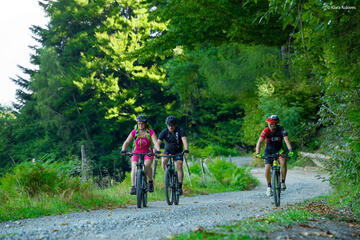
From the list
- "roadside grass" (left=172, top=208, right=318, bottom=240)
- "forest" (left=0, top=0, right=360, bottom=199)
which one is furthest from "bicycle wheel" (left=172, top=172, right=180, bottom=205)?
"forest" (left=0, top=0, right=360, bottom=199)

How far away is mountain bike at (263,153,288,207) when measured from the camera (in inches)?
370

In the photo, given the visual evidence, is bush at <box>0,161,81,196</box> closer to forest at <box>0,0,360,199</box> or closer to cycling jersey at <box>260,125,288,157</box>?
cycling jersey at <box>260,125,288,157</box>

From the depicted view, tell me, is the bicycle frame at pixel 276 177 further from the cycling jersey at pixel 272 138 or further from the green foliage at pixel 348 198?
the green foliage at pixel 348 198

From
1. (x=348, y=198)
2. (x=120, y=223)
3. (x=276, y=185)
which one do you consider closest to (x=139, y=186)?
(x=120, y=223)

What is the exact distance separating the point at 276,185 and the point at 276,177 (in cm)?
21

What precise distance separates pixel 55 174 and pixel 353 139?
21.2ft

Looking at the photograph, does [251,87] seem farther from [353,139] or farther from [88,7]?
[353,139]

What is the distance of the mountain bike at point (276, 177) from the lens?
9389 mm

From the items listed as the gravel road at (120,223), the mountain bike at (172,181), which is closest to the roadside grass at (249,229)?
the gravel road at (120,223)

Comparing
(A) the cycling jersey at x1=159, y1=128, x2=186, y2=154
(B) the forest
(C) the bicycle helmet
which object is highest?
(B) the forest

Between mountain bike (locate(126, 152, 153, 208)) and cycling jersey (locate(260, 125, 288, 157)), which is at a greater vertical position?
cycling jersey (locate(260, 125, 288, 157))

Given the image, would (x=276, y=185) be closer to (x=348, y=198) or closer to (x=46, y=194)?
(x=348, y=198)

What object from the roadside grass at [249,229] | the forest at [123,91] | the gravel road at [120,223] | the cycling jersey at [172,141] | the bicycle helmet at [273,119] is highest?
the forest at [123,91]

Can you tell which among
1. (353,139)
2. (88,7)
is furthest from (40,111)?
(353,139)
